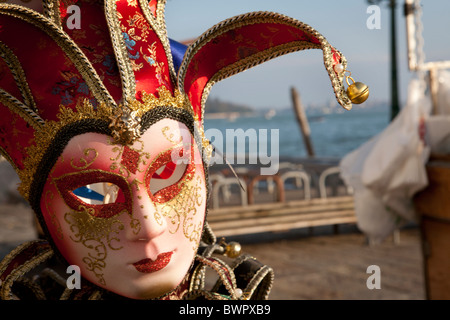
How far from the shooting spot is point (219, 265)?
2160mm

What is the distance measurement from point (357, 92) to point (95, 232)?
0.99m

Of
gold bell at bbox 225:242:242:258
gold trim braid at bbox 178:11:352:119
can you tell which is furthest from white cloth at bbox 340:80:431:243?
gold trim braid at bbox 178:11:352:119

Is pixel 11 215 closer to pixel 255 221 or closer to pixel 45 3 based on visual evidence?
pixel 255 221

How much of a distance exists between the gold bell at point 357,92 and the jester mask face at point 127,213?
0.61 m

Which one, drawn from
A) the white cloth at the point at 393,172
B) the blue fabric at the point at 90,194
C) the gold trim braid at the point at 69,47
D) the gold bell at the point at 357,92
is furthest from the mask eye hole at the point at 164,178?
the white cloth at the point at 393,172

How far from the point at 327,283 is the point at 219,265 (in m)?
3.41

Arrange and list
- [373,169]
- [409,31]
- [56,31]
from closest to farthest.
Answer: [56,31] < [409,31] < [373,169]

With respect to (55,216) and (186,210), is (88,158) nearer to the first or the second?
(55,216)

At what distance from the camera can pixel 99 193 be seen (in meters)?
2.30

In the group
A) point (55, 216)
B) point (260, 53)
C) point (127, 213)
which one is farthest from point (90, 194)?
point (260, 53)

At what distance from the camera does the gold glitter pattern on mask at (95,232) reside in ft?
5.81

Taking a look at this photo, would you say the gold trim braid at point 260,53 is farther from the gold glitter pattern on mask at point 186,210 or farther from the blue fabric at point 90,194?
the blue fabric at point 90,194

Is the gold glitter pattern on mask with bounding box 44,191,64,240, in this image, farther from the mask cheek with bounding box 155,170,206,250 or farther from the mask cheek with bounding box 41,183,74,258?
the mask cheek with bounding box 155,170,206,250

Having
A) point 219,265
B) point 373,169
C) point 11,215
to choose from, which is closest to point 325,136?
point 11,215
